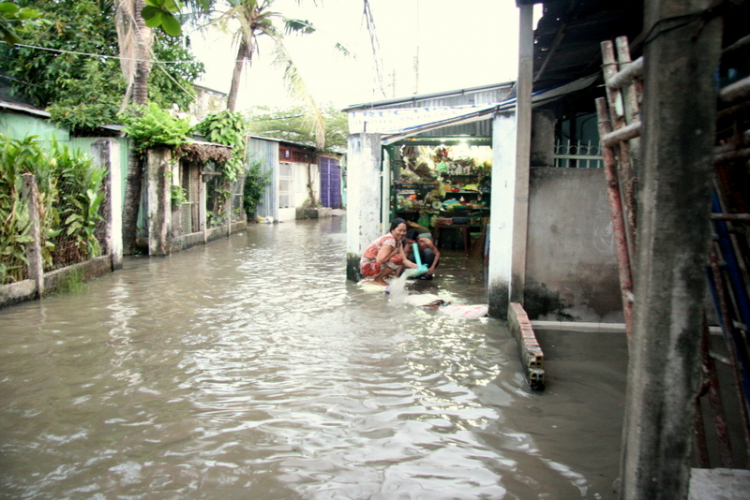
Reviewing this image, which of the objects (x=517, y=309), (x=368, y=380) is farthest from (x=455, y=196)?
(x=368, y=380)

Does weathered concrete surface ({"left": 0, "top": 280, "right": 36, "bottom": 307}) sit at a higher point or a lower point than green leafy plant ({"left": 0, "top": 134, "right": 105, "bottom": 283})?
lower

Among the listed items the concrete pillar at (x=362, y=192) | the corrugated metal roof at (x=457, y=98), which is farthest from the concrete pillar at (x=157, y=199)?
the concrete pillar at (x=362, y=192)

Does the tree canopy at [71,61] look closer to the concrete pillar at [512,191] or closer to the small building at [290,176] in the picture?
the small building at [290,176]

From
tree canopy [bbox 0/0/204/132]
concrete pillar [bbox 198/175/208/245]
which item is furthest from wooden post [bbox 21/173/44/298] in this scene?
concrete pillar [bbox 198/175/208/245]

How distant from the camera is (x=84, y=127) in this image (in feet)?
40.8

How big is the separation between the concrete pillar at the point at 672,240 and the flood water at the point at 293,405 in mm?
1066

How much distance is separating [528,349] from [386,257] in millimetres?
4076

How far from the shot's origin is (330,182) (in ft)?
99.7

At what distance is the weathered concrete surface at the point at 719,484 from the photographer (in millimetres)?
2297

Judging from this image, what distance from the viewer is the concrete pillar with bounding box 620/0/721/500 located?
201 cm

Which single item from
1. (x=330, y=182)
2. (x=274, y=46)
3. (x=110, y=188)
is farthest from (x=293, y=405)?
(x=330, y=182)

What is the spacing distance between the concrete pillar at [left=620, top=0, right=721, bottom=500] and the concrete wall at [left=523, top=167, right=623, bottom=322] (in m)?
4.12

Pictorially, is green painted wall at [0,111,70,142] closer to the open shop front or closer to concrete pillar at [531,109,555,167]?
the open shop front

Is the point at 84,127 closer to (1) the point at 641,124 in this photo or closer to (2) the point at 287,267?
(2) the point at 287,267
